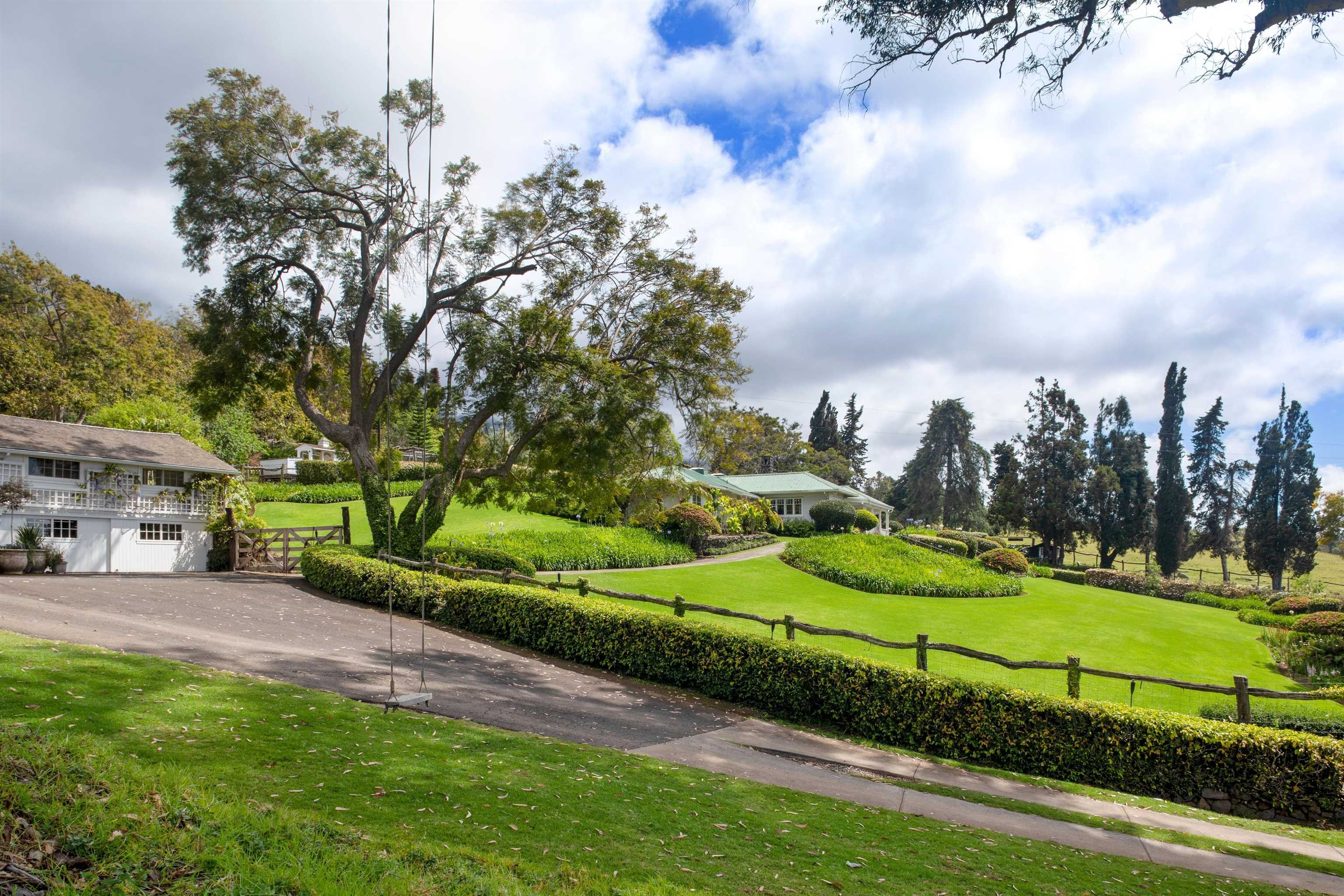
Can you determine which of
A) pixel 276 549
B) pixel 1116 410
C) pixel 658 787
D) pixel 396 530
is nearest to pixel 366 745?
pixel 658 787

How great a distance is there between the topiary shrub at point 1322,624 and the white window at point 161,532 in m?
36.6

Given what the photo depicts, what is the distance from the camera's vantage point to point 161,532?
23953 millimetres

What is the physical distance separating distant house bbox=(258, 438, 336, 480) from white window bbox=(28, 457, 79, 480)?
80.3ft

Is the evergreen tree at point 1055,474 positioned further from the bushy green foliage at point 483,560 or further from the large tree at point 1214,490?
the bushy green foliage at point 483,560

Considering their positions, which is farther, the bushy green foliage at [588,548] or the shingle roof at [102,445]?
the bushy green foliage at [588,548]

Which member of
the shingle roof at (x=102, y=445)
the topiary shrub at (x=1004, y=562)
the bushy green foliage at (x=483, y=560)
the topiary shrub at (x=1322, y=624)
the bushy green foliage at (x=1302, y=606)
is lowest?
the bushy green foliage at (x=1302, y=606)

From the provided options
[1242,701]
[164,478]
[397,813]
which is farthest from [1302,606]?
[164,478]

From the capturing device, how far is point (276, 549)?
87.9 feet

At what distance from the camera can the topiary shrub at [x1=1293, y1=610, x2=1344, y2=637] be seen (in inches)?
930

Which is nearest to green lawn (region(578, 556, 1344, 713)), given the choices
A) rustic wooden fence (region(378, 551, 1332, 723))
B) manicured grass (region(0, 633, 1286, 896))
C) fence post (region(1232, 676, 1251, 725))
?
rustic wooden fence (region(378, 551, 1332, 723))

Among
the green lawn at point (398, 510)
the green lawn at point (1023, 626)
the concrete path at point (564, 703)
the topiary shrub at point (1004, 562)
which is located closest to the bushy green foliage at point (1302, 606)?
the green lawn at point (1023, 626)

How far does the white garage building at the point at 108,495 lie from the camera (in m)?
21.2

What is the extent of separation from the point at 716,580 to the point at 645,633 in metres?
15.1

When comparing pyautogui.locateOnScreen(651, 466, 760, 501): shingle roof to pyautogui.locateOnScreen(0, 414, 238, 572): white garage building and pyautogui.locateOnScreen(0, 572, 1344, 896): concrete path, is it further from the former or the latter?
pyautogui.locateOnScreen(0, 572, 1344, 896): concrete path
